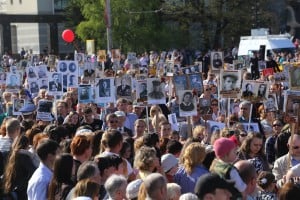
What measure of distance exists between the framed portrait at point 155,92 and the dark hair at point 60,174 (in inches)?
301

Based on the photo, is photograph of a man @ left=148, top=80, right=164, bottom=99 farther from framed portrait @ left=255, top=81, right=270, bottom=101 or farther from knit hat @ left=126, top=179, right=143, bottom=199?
knit hat @ left=126, top=179, right=143, bottom=199

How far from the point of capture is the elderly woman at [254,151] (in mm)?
9188

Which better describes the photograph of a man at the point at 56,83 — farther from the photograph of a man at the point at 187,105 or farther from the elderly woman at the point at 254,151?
the elderly woman at the point at 254,151

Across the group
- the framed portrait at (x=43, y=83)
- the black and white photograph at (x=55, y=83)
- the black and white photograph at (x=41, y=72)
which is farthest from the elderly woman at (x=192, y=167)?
the black and white photograph at (x=41, y=72)

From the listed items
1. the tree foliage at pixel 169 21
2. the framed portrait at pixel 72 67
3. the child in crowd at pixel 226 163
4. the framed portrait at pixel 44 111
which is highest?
the tree foliage at pixel 169 21

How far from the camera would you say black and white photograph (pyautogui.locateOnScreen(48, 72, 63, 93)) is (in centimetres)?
1811

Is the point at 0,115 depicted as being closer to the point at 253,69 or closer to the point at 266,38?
the point at 253,69

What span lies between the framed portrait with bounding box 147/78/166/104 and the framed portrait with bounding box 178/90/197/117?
110 centimetres

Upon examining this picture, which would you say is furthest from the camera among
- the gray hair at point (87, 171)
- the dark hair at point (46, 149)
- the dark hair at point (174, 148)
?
the dark hair at point (174, 148)

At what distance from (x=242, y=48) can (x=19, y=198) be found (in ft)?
98.7

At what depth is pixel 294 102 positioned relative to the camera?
12836mm

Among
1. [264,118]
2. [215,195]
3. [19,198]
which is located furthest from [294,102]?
[215,195]

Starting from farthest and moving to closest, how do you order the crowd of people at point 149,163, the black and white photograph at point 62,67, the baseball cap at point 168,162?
the black and white photograph at point 62,67, the baseball cap at point 168,162, the crowd of people at point 149,163

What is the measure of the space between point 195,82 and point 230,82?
2.68 ft
